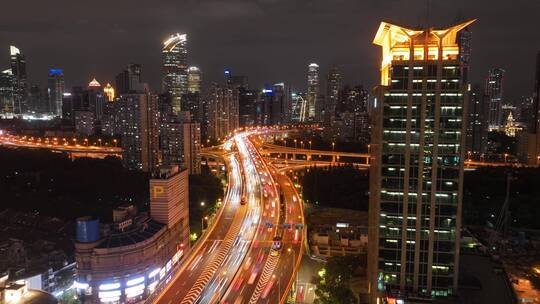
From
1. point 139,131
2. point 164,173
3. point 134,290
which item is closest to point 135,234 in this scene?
point 134,290

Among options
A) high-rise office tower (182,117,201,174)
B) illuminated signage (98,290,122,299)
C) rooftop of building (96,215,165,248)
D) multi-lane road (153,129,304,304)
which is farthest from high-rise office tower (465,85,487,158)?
illuminated signage (98,290,122,299)

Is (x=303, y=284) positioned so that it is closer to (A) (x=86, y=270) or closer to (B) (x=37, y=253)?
(A) (x=86, y=270)

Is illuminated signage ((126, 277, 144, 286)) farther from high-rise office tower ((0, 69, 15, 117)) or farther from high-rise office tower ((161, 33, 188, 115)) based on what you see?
high-rise office tower ((0, 69, 15, 117))

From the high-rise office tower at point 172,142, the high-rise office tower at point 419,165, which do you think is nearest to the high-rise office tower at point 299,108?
the high-rise office tower at point 172,142

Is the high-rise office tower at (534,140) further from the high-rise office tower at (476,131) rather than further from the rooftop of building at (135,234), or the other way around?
the rooftop of building at (135,234)

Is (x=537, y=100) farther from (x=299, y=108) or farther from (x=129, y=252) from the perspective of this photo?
(x=299, y=108)
